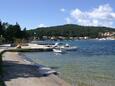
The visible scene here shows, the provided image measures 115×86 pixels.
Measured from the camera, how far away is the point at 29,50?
319ft

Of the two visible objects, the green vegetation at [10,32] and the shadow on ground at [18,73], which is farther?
the green vegetation at [10,32]

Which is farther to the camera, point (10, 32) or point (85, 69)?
point (10, 32)

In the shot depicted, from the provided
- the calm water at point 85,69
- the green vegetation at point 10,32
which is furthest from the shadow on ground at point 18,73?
the green vegetation at point 10,32

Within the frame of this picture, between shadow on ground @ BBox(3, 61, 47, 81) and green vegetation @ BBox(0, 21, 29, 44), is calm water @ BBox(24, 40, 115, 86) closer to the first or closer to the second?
shadow on ground @ BBox(3, 61, 47, 81)

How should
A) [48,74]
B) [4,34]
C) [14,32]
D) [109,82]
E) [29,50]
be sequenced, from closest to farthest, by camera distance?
[109,82]
[48,74]
[29,50]
[4,34]
[14,32]

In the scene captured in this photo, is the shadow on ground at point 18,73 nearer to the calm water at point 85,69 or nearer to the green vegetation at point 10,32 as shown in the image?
the calm water at point 85,69

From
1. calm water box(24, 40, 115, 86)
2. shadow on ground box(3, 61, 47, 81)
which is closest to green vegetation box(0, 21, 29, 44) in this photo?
calm water box(24, 40, 115, 86)

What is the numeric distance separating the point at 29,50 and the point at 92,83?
68522 mm

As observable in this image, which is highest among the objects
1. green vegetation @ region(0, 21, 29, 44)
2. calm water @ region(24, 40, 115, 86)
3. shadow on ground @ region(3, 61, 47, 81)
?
green vegetation @ region(0, 21, 29, 44)

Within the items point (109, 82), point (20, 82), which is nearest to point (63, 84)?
point (20, 82)

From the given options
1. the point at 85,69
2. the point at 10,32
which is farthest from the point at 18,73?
the point at 10,32

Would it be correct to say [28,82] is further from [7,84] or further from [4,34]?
[4,34]

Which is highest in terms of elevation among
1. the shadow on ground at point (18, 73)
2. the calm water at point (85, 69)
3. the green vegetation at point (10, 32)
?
the green vegetation at point (10, 32)

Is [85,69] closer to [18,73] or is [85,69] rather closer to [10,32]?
[18,73]
